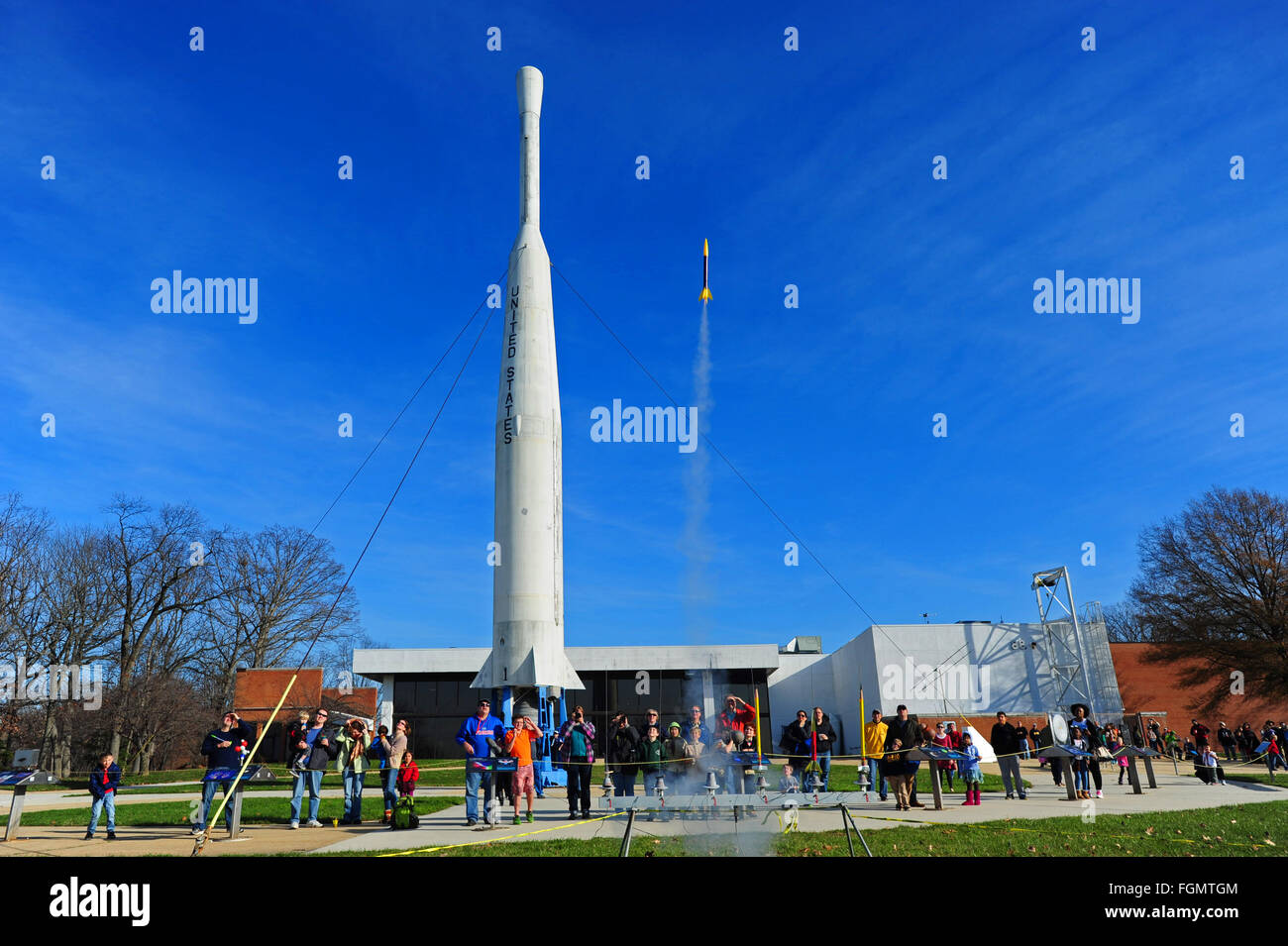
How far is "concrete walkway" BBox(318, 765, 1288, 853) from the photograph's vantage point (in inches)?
505

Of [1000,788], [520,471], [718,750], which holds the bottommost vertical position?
[1000,788]

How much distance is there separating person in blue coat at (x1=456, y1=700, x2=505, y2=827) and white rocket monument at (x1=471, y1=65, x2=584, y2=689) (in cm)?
378

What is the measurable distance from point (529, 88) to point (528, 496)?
1206 centimetres

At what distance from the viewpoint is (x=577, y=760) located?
53.8 ft

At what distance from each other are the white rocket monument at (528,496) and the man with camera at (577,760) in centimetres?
271

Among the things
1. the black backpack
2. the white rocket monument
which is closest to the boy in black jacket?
the black backpack

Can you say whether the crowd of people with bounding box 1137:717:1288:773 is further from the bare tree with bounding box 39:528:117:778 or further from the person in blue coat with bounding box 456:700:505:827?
the bare tree with bounding box 39:528:117:778

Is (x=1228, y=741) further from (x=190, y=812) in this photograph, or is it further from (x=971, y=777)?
(x=190, y=812)
